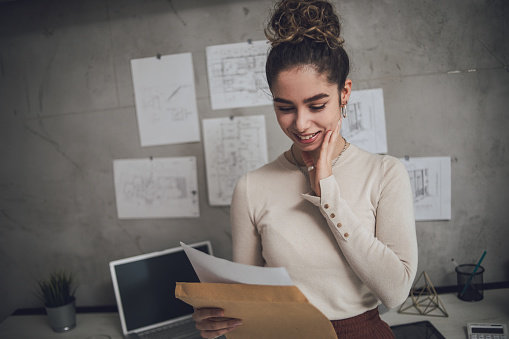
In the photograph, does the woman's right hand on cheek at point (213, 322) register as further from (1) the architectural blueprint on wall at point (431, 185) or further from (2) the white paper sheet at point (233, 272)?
(1) the architectural blueprint on wall at point (431, 185)

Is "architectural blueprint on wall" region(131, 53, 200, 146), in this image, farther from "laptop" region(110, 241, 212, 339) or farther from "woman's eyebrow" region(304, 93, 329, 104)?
"woman's eyebrow" region(304, 93, 329, 104)

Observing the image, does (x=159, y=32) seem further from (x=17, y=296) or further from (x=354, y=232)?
(x=17, y=296)

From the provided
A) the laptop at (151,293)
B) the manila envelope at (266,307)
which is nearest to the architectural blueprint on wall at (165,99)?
the laptop at (151,293)

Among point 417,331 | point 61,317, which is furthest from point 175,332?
point 417,331

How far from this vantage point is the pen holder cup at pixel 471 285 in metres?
1.40

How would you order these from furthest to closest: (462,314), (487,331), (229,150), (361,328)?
(229,150) → (462,314) → (487,331) → (361,328)

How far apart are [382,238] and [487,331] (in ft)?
1.91

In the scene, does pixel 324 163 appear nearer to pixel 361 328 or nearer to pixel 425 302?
pixel 361 328

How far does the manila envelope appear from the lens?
2.42ft

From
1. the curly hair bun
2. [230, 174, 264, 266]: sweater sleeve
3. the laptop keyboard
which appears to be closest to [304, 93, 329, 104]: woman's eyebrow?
the curly hair bun

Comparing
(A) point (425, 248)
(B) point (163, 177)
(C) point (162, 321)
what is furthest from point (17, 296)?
(A) point (425, 248)

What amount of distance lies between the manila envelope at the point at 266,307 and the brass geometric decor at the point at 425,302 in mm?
741

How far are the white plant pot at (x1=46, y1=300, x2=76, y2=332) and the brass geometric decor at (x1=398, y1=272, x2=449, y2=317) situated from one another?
1.30 m

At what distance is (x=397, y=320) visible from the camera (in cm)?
134
